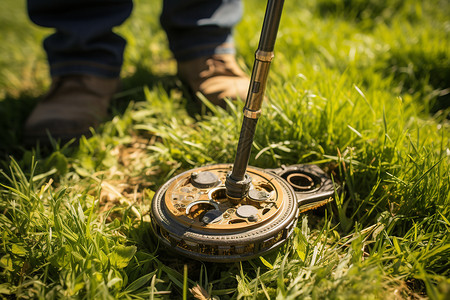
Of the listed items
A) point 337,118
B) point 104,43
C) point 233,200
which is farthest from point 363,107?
point 104,43

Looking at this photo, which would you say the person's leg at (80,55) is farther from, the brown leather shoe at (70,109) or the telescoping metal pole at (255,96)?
the telescoping metal pole at (255,96)

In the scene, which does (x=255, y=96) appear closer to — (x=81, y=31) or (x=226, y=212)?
(x=226, y=212)

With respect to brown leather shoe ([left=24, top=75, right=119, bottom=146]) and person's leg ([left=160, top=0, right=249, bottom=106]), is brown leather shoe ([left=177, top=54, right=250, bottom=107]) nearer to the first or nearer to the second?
person's leg ([left=160, top=0, right=249, bottom=106])

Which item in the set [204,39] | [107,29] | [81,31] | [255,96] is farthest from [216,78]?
[255,96]

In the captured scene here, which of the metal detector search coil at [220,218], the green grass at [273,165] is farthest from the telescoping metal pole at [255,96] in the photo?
the green grass at [273,165]

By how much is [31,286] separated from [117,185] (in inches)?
27.0

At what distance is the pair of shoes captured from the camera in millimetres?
2121

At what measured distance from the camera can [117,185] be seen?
1854mm

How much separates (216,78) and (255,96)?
126cm

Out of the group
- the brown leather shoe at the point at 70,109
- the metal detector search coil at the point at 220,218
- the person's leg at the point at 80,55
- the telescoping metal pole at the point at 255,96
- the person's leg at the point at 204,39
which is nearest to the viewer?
the telescoping metal pole at the point at 255,96

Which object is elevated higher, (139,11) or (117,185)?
(139,11)

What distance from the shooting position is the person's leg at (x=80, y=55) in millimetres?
2271

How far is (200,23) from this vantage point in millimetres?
2482

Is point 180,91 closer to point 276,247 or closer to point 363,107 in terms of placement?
point 363,107
